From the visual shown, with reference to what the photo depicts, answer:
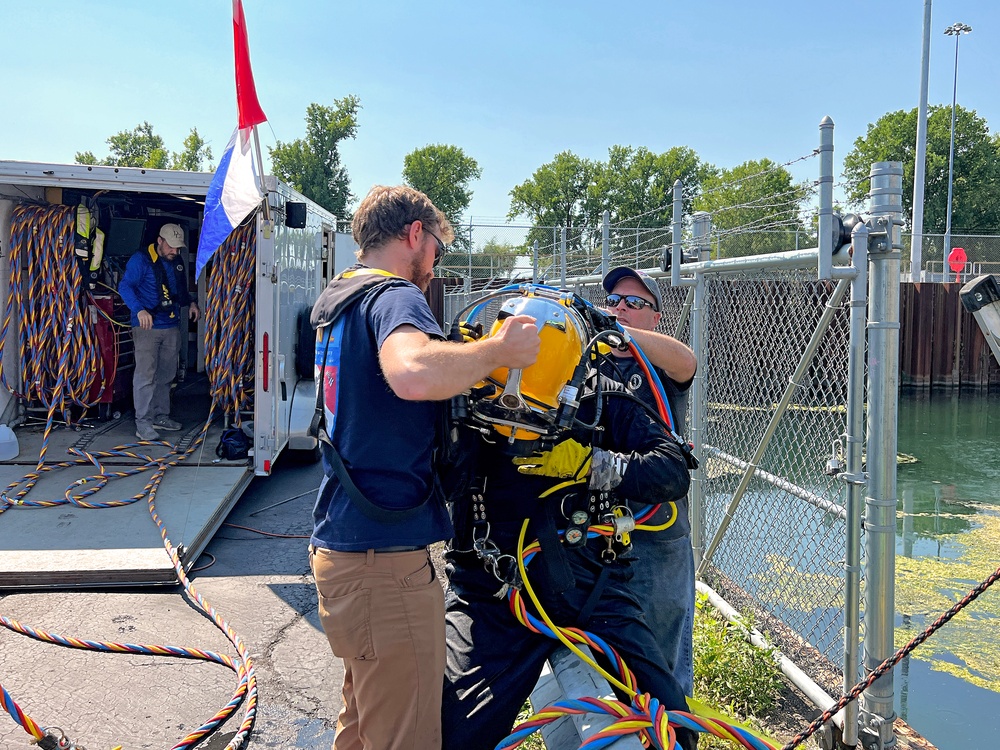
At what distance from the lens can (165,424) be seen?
8.15 m

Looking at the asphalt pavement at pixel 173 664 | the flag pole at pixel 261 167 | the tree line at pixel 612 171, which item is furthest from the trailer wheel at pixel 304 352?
the tree line at pixel 612 171

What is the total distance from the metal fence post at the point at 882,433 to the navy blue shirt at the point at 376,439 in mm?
1903

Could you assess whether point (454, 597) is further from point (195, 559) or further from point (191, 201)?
point (191, 201)

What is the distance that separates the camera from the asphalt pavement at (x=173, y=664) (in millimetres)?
3734

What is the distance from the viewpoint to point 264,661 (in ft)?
14.8

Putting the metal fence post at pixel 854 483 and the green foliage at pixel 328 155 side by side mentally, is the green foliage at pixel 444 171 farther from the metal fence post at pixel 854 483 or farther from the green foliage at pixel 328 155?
the metal fence post at pixel 854 483

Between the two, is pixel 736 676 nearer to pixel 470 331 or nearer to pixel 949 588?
pixel 470 331

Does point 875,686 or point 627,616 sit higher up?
point 627,616

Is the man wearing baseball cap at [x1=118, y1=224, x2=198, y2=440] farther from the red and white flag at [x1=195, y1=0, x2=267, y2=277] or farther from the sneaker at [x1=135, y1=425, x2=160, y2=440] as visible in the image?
the red and white flag at [x1=195, y1=0, x2=267, y2=277]

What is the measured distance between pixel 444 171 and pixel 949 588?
2742 inches

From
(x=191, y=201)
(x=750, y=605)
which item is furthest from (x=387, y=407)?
(x=191, y=201)

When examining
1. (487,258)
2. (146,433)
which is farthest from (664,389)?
(487,258)

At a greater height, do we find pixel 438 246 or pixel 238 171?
pixel 238 171

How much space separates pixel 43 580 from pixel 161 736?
84.0 inches
